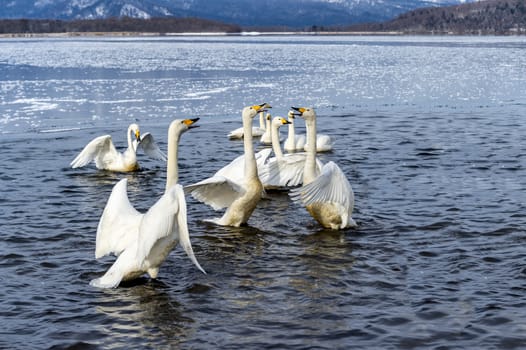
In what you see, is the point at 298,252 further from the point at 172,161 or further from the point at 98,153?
the point at 98,153

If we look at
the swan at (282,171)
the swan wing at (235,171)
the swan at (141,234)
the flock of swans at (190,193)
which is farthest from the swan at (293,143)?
the swan at (141,234)

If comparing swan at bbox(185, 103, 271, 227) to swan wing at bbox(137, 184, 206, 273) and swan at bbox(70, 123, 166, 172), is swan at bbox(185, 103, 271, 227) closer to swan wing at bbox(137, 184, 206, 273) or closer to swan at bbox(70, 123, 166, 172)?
swan wing at bbox(137, 184, 206, 273)

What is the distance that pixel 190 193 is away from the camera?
10562mm

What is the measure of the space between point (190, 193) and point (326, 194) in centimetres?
207

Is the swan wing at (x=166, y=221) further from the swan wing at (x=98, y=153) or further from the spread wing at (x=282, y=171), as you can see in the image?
the swan wing at (x=98, y=153)

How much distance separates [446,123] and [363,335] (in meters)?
14.0

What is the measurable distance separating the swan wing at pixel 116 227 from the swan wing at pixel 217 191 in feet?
5.54

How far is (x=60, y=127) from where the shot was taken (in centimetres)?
1986

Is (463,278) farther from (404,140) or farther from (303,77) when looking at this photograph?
(303,77)

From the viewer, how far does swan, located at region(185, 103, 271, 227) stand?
31.9 feet

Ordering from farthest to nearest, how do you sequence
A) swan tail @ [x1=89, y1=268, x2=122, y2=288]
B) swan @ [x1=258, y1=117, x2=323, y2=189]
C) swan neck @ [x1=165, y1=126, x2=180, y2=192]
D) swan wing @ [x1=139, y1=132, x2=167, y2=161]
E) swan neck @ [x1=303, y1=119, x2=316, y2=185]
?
swan wing @ [x1=139, y1=132, x2=167, y2=161]
swan @ [x1=258, y1=117, x2=323, y2=189]
swan neck @ [x1=303, y1=119, x2=316, y2=185]
swan neck @ [x1=165, y1=126, x2=180, y2=192]
swan tail @ [x1=89, y1=268, x2=122, y2=288]

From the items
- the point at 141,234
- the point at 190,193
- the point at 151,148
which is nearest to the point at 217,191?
the point at 190,193

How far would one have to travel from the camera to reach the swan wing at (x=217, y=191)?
961 cm

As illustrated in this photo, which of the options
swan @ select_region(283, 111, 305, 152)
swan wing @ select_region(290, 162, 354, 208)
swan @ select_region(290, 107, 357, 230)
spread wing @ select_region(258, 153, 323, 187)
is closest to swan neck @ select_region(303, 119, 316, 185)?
swan @ select_region(290, 107, 357, 230)
